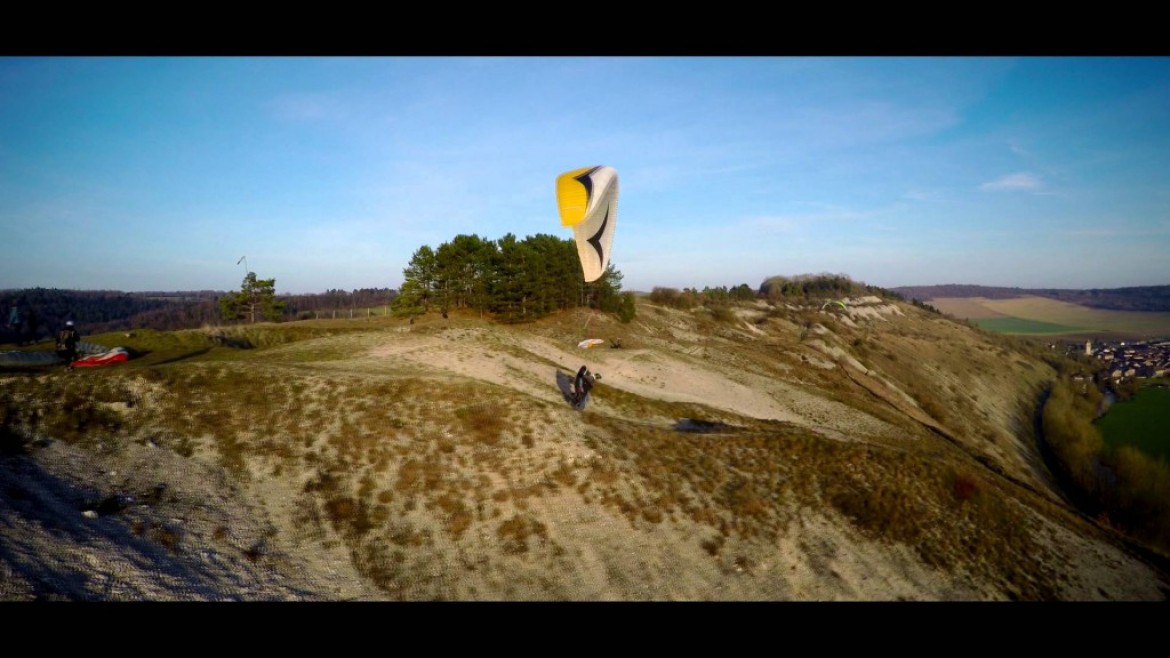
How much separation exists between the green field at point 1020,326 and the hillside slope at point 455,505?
145 metres

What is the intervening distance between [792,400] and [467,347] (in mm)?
25411

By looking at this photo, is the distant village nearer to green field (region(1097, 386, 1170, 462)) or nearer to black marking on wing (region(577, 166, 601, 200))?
green field (region(1097, 386, 1170, 462))

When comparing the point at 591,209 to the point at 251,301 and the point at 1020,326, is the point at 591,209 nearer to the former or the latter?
the point at 251,301

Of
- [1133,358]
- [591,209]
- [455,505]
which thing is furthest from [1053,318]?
[455,505]

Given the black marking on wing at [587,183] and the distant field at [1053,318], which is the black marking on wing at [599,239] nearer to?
the black marking on wing at [587,183]

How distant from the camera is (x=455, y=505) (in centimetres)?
1320

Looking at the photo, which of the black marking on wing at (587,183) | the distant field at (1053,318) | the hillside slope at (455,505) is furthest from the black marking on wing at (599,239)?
the distant field at (1053,318)

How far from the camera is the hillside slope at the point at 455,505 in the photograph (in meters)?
9.85
